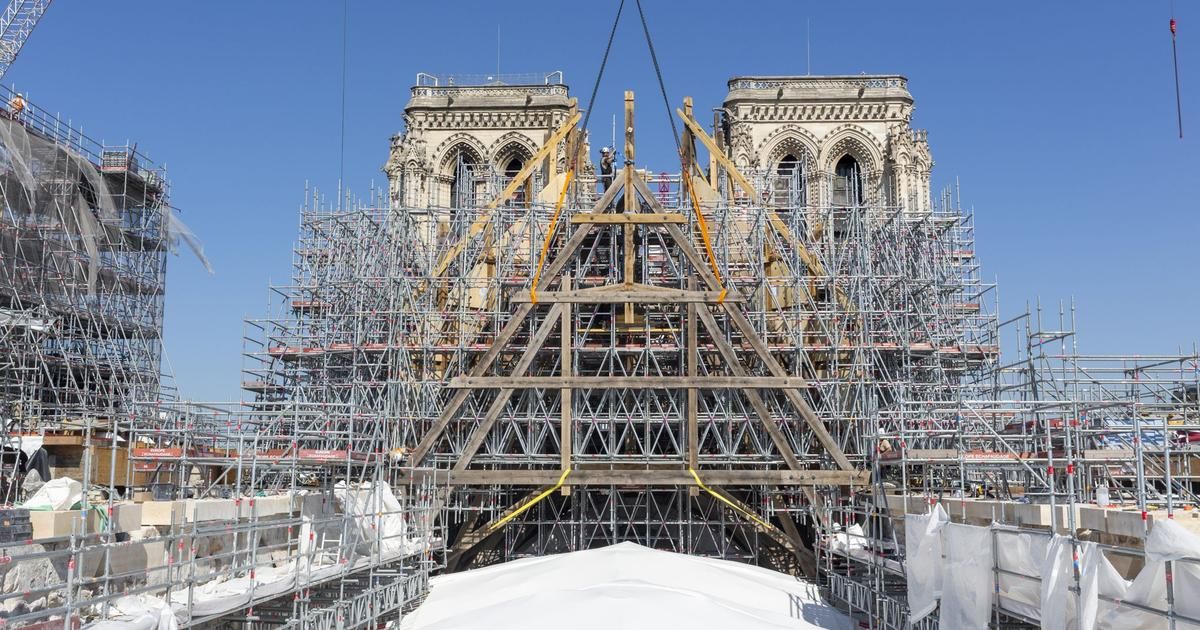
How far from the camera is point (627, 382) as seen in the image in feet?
85.8

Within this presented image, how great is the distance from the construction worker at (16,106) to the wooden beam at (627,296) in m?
17.0

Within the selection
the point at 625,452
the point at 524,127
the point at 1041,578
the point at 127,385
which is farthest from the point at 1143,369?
the point at 127,385

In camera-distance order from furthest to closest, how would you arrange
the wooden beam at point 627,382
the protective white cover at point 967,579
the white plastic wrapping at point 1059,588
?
1. the wooden beam at point 627,382
2. the protective white cover at point 967,579
3. the white plastic wrapping at point 1059,588

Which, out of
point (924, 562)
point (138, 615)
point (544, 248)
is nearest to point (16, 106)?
point (544, 248)

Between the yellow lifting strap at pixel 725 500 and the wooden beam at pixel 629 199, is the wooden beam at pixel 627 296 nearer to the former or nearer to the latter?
the wooden beam at pixel 629 199

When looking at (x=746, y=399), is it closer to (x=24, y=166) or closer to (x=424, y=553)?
(x=424, y=553)

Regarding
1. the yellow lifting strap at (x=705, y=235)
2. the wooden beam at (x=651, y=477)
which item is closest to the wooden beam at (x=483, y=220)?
the yellow lifting strap at (x=705, y=235)

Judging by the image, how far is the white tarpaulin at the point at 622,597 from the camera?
1567 cm

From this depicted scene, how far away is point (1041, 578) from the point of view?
1288 centimetres

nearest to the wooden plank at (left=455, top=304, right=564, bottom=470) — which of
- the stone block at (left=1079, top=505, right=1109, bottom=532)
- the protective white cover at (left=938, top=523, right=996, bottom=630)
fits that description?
the protective white cover at (left=938, top=523, right=996, bottom=630)

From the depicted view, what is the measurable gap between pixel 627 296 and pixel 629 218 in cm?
223

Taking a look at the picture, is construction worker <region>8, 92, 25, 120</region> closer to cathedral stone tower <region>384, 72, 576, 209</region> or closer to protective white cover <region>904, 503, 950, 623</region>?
cathedral stone tower <region>384, 72, 576, 209</region>

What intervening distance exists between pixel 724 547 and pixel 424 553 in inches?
298

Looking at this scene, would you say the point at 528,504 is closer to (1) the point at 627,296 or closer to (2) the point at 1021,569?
(1) the point at 627,296
